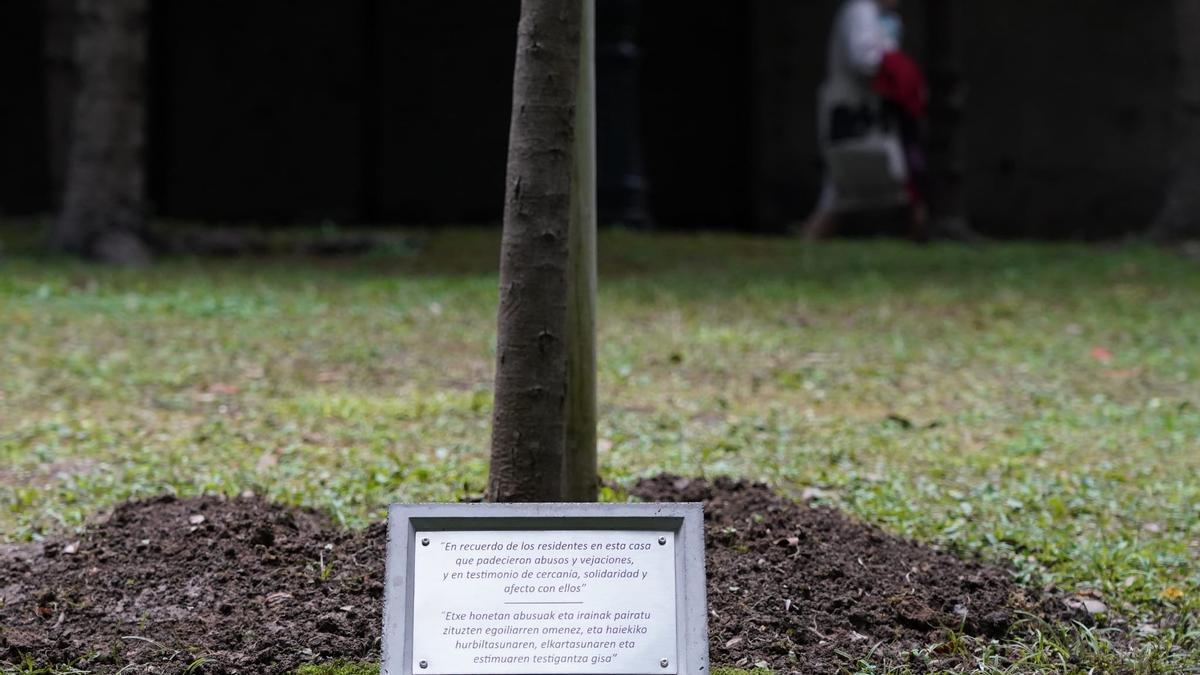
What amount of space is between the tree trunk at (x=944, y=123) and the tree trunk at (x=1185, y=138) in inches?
62.8

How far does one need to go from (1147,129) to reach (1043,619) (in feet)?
42.2

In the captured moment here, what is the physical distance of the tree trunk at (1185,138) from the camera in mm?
12594

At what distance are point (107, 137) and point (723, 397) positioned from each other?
545 centimetres

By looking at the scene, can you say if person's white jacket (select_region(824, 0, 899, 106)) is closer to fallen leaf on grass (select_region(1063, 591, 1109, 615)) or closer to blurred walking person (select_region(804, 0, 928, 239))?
blurred walking person (select_region(804, 0, 928, 239))

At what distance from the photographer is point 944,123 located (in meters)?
13.9

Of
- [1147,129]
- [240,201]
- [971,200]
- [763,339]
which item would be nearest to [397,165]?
[240,201]

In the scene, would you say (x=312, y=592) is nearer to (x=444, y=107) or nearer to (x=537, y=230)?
(x=537, y=230)

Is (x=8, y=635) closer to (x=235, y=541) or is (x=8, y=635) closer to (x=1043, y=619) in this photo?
(x=235, y=541)

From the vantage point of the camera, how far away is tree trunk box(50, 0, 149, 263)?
1052 cm

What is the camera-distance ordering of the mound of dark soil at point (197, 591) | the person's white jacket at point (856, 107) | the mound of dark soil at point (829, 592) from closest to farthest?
the mound of dark soil at point (197, 591), the mound of dark soil at point (829, 592), the person's white jacket at point (856, 107)

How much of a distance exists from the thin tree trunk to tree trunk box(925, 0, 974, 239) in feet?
32.1

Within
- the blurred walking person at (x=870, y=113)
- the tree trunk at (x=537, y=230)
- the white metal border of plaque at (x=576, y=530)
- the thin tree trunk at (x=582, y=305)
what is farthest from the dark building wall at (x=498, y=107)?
the white metal border of plaque at (x=576, y=530)

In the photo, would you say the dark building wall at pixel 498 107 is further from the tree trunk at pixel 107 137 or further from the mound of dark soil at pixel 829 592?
the mound of dark soil at pixel 829 592

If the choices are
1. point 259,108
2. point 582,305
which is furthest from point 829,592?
point 259,108
